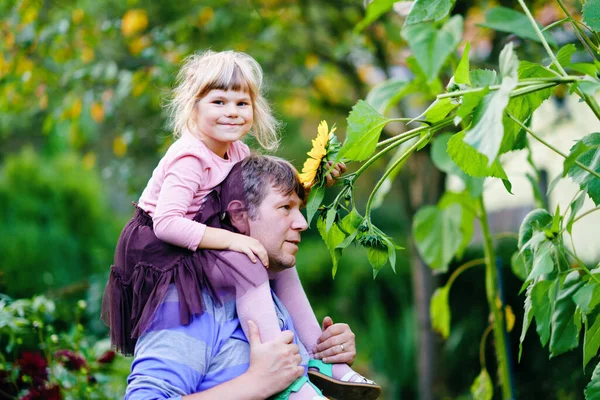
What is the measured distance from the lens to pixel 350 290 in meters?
5.96

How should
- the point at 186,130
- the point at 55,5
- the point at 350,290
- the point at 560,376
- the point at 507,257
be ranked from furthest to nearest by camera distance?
the point at 350,290, the point at 507,257, the point at 55,5, the point at 560,376, the point at 186,130

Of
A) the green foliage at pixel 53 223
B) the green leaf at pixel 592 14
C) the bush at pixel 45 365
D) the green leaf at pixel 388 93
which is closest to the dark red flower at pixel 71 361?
the bush at pixel 45 365

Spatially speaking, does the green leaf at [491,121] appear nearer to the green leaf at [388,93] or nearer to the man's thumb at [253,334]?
the man's thumb at [253,334]

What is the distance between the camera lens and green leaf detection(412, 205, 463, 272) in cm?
294

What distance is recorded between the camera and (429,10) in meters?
1.51

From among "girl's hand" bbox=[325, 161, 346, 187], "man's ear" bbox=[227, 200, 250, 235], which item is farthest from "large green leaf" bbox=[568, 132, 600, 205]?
"man's ear" bbox=[227, 200, 250, 235]

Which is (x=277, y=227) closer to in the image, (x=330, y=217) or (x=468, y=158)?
(x=330, y=217)

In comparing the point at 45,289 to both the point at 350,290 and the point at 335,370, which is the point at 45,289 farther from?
the point at 335,370

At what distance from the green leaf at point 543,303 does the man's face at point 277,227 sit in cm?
52

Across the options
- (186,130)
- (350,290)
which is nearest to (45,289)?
(350,290)

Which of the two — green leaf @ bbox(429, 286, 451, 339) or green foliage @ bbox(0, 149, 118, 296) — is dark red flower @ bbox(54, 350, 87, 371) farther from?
green foliage @ bbox(0, 149, 118, 296)

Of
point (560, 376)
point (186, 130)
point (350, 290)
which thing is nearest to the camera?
point (186, 130)

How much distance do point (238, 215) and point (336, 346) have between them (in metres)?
0.37

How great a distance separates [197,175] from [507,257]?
11.0 ft
